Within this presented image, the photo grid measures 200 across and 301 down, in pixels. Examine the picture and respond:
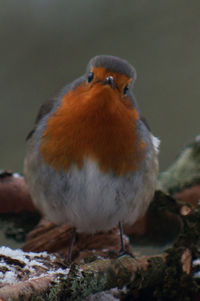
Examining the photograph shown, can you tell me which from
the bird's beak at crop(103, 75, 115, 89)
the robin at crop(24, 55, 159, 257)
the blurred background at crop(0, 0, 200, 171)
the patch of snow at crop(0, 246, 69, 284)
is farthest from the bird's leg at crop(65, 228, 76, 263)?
the blurred background at crop(0, 0, 200, 171)

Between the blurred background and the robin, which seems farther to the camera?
the blurred background

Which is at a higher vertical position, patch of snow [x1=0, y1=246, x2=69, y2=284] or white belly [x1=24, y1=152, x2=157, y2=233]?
white belly [x1=24, y1=152, x2=157, y2=233]

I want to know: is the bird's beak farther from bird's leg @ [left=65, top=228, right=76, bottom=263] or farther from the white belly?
bird's leg @ [left=65, top=228, right=76, bottom=263]

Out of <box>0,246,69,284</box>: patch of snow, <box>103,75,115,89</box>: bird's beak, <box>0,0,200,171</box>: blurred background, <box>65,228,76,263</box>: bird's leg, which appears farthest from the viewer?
<box>0,0,200,171</box>: blurred background

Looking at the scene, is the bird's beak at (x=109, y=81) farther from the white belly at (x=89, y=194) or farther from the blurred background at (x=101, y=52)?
the blurred background at (x=101, y=52)

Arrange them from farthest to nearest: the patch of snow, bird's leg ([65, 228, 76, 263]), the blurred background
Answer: the blurred background < bird's leg ([65, 228, 76, 263]) < the patch of snow

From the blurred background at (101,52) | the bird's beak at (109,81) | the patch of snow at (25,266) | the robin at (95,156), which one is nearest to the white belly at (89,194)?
the robin at (95,156)
